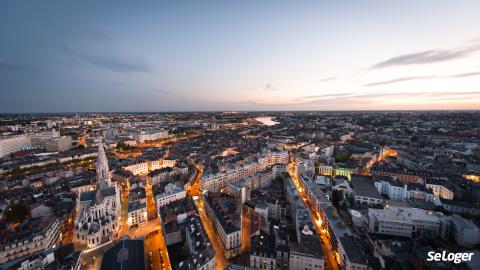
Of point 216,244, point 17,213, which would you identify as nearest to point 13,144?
point 17,213

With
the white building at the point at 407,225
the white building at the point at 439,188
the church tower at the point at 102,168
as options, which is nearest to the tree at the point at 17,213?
the church tower at the point at 102,168

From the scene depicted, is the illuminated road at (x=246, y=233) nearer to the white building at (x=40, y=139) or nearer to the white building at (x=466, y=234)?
the white building at (x=466, y=234)

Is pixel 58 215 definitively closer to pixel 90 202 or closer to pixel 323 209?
pixel 90 202

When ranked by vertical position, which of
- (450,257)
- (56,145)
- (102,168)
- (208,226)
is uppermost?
(102,168)

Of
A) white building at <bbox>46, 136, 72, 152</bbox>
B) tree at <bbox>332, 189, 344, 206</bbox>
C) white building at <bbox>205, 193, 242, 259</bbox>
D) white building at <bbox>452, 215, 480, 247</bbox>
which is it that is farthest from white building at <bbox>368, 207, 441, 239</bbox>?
white building at <bbox>46, 136, 72, 152</bbox>

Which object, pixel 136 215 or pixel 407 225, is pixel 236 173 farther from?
pixel 407 225

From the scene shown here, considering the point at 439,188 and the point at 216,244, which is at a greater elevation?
the point at 439,188
